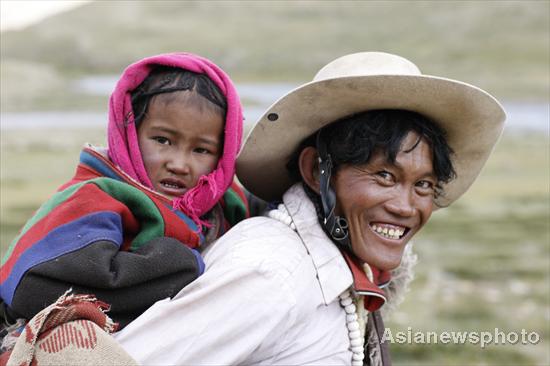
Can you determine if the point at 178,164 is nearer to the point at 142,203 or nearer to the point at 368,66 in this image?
the point at 142,203

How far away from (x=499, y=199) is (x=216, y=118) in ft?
37.7

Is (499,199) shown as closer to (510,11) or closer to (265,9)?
(510,11)

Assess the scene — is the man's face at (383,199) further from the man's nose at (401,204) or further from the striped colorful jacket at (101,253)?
the striped colorful jacket at (101,253)

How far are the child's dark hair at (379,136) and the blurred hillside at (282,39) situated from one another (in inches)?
1504

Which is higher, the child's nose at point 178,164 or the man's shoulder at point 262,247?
the child's nose at point 178,164

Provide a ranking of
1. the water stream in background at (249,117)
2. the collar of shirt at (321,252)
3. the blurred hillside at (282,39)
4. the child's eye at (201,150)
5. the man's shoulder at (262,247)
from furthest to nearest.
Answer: the blurred hillside at (282,39) < the water stream in background at (249,117) < the child's eye at (201,150) < the collar of shirt at (321,252) < the man's shoulder at (262,247)

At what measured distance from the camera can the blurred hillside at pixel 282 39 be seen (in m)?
51.7

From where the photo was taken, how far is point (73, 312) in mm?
2154

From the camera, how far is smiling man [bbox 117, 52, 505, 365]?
91.8 inches

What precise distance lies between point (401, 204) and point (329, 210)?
255 millimetres

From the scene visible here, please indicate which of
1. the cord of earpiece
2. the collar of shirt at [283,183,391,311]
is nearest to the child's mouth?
the collar of shirt at [283,183,391,311]

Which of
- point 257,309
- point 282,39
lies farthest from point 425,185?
point 282,39

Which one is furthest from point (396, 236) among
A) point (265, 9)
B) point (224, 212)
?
point (265, 9)

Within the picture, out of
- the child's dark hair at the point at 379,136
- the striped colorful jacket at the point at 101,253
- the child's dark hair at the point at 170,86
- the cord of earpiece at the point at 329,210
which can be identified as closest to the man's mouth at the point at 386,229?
the cord of earpiece at the point at 329,210
